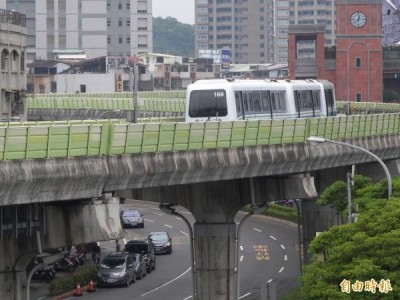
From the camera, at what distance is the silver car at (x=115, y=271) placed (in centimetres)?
8812

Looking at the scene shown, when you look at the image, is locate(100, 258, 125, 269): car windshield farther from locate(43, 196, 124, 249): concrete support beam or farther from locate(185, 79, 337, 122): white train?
locate(43, 196, 124, 249): concrete support beam

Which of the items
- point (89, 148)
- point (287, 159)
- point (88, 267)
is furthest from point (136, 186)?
point (88, 267)

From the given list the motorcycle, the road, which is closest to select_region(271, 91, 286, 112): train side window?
the road

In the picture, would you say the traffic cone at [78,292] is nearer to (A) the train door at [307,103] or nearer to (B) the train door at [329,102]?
(A) the train door at [307,103]

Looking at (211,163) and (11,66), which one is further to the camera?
(11,66)

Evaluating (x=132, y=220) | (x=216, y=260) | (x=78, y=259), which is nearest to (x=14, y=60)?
(x=132, y=220)

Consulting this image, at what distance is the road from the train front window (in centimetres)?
934

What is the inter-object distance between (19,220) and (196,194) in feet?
68.8

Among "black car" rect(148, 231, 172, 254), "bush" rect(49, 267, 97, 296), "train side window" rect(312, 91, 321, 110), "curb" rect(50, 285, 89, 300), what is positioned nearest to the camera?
"curb" rect(50, 285, 89, 300)

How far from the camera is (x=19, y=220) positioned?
49719 mm

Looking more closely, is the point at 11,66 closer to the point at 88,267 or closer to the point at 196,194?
the point at 88,267

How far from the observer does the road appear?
3359 inches

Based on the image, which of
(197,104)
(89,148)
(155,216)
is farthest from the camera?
(155,216)

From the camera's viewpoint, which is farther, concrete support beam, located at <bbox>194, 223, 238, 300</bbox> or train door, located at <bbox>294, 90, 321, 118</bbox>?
train door, located at <bbox>294, 90, 321, 118</bbox>
